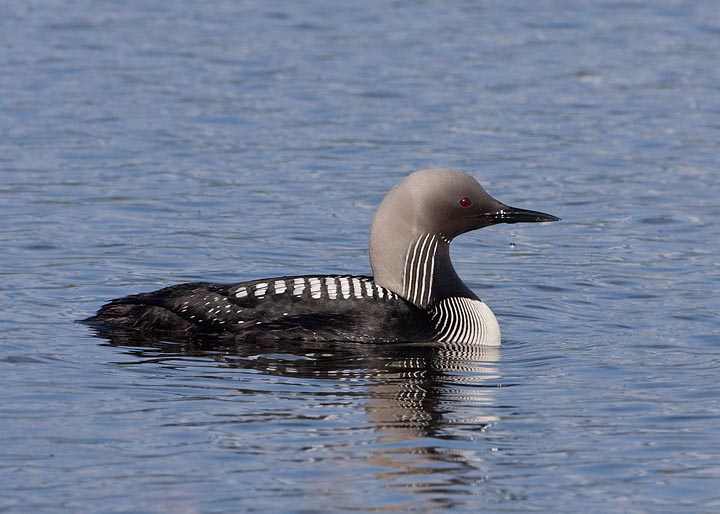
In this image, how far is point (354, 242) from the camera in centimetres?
1070

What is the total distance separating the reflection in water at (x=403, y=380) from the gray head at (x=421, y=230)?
1.19ft

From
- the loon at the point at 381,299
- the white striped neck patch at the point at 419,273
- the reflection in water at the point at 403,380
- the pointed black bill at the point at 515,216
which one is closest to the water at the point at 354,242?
the reflection in water at the point at 403,380

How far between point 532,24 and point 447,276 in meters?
10.1

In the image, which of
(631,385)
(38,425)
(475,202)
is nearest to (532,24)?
(475,202)

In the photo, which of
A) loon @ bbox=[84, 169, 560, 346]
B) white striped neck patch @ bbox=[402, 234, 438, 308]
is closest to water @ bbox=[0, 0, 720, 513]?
loon @ bbox=[84, 169, 560, 346]

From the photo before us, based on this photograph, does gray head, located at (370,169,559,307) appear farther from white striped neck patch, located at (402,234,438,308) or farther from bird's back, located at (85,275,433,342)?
bird's back, located at (85,275,433,342)

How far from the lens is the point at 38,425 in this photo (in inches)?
266

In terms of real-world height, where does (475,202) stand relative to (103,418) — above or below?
above

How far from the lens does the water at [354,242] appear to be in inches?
249

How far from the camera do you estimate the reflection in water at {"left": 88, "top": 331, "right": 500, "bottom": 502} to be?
252 inches

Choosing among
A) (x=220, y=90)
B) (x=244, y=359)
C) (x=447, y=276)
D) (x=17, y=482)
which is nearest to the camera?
(x=17, y=482)

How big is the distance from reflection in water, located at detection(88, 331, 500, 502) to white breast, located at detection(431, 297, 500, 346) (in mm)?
49

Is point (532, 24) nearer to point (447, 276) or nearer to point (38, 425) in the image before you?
point (447, 276)

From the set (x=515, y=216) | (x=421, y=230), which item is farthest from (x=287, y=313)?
(x=515, y=216)
